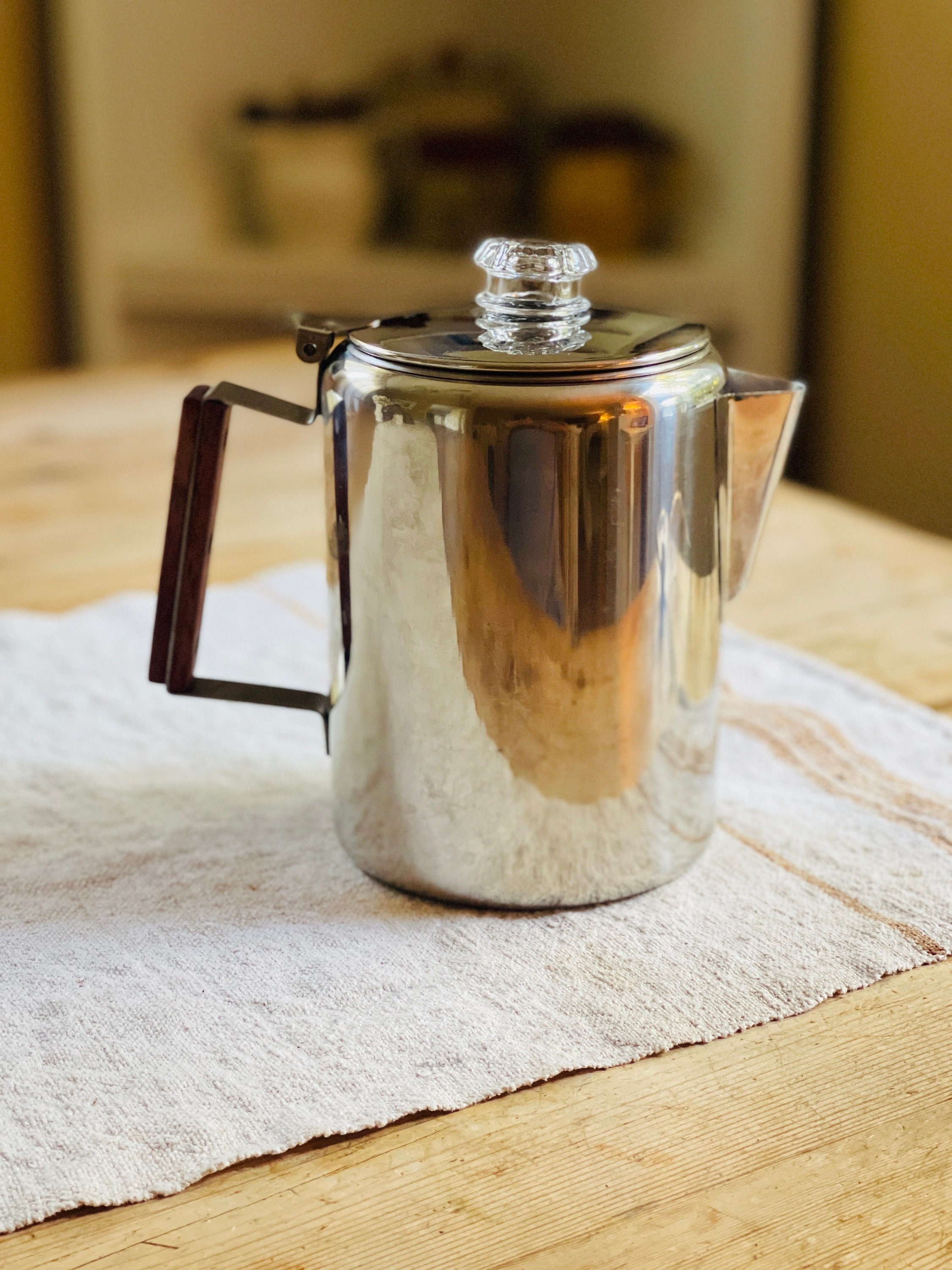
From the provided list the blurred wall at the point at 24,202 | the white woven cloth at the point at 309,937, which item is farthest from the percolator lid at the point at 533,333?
the blurred wall at the point at 24,202

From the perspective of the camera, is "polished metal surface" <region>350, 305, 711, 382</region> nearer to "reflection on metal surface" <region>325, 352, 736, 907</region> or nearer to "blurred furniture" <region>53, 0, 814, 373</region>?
"reflection on metal surface" <region>325, 352, 736, 907</region>

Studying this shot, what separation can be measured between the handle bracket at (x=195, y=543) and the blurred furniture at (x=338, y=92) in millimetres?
1066

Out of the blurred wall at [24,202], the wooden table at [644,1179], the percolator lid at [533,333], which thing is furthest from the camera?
the blurred wall at [24,202]

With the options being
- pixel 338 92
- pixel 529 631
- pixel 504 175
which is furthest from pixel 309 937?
pixel 338 92

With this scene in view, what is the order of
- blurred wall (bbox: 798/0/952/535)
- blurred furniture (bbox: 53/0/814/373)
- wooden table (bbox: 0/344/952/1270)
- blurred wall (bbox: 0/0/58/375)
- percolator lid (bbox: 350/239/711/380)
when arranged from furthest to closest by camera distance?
blurred wall (bbox: 0/0/58/375) < blurred furniture (bbox: 53/0/814/373) < blurred wall (bbox: 798/0/952/535) < percolator lid (bbox: 350/239/711/380) < wooden table (bbox: 0/344/952/1270)

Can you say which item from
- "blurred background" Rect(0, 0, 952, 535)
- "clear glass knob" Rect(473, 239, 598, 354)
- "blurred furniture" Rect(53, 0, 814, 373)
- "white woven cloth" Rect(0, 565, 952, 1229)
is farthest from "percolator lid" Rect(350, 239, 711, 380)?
"blurred furniture" Rect(53, 0, 814, 373)

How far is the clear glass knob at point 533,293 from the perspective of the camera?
1.54 feet

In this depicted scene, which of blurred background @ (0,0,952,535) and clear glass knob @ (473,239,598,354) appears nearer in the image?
clear glass knob @ (473,239,598,354)

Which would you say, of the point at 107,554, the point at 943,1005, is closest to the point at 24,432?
the point at 107,554

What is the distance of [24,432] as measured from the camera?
42.6 inches

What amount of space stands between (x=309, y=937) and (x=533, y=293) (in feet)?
0.80

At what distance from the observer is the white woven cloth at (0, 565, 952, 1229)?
1.29 ft

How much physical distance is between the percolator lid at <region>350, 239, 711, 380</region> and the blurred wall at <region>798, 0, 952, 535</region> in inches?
36.5

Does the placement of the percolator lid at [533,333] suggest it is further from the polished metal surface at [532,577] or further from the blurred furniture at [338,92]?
the blurred furniture at [338,92]
